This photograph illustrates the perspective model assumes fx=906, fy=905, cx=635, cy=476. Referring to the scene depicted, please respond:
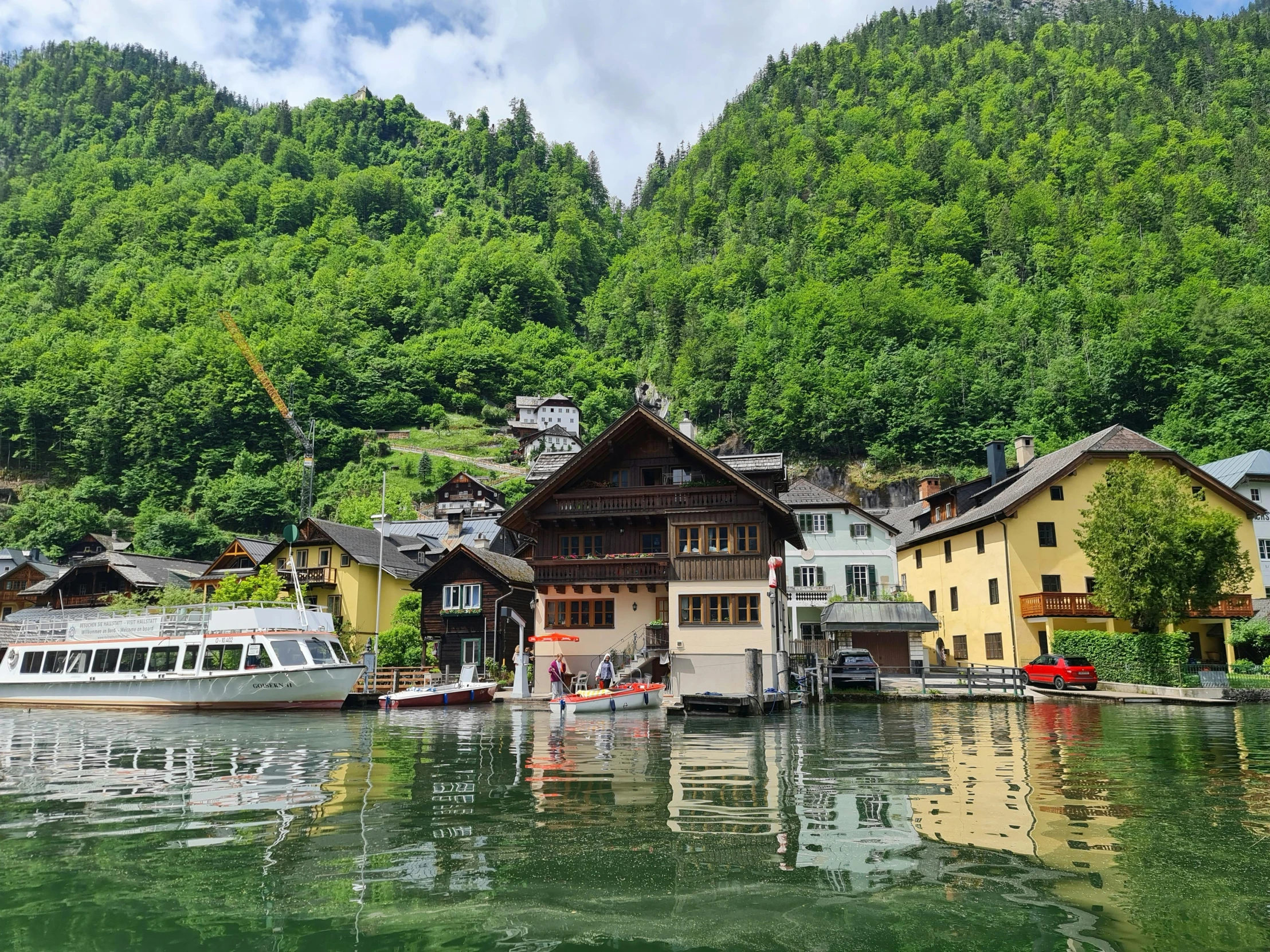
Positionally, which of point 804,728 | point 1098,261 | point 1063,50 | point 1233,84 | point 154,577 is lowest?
point 804,728

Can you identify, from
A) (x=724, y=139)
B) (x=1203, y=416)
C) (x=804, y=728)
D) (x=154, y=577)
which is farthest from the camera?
(x=724, y=139)

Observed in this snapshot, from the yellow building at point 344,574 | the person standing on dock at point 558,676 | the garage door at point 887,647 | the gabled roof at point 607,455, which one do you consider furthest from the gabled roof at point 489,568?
the garage door at point 887,647

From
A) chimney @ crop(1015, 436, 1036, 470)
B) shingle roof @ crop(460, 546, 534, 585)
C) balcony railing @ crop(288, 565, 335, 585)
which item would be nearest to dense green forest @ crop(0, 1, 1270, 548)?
chimney @ crop(1015, 436, 1036, 470)

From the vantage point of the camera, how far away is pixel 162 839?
9852 millimetres

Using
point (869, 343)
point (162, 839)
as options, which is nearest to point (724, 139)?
point (869, 343)

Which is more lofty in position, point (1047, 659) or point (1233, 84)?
point (1233, 84)

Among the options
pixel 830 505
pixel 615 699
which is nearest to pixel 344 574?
pixel 830 505

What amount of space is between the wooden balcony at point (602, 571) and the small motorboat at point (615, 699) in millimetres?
5548

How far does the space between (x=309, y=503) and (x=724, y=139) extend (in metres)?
119

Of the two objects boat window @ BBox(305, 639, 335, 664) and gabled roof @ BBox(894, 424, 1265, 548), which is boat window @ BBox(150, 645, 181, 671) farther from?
gabled roof @ BBox(894, 424, 1265, 548)

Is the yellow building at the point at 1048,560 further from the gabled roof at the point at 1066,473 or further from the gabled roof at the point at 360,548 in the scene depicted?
the gabled roof at the point at 360,548

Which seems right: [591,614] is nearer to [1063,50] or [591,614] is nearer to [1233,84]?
[1233,84]

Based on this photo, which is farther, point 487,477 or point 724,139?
point 724,139

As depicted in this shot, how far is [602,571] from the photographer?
39.2 meters
